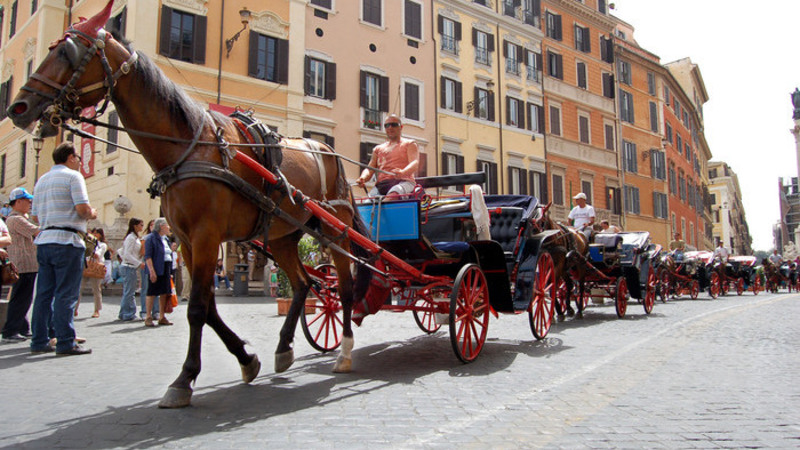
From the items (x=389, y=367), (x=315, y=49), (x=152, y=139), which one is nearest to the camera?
(x=152, y=139)

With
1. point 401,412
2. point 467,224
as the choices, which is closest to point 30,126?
Answer: point 401,412

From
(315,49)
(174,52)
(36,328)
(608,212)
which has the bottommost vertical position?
(36,328)

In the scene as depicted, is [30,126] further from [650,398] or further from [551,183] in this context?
[551,183]

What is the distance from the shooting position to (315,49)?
22469 mm

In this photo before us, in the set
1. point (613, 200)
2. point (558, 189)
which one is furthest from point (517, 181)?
point (613, 200)

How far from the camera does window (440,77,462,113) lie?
1058 inches

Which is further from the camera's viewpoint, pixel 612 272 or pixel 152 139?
pixel 612 272

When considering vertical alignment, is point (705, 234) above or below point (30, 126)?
above

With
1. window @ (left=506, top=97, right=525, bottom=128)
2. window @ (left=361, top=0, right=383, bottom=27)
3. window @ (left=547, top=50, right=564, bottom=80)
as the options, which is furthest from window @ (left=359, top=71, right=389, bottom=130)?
window @ (left=547, top=50, right=564, bottom=80)

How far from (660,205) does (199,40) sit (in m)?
31.4

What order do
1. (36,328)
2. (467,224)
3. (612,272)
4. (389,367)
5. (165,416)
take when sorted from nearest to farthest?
(165,416), (389,367), (36,328), (467,224), (612,272)

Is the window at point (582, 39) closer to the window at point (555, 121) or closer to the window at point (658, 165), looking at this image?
the window at point (555, 121)

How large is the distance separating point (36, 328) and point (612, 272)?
900 cm

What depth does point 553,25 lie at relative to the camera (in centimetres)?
3306
